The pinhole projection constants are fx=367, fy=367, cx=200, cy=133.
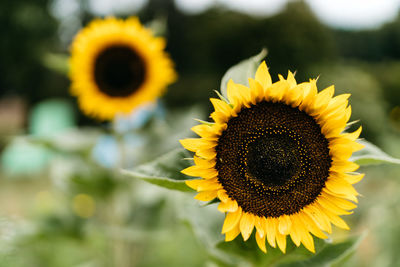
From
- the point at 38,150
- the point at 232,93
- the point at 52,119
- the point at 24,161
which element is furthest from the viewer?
the point at 52,119

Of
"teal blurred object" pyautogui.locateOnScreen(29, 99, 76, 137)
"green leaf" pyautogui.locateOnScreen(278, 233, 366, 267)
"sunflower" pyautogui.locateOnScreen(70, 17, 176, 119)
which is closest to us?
"green leaf" pyautogui.locateOnScreen(278, 233, 366, 267)

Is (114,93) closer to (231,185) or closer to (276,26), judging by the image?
(231,185)

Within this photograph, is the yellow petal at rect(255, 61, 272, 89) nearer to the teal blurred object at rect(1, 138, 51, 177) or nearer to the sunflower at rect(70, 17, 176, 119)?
the sunflower at rect(70, 17, 176, 119)

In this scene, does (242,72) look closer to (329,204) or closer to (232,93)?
(232,93)

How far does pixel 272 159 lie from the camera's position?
1.88 ft

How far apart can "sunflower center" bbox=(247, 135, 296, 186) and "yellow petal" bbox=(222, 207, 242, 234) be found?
0.22ft

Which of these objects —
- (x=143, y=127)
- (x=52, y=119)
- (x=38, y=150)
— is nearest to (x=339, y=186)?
(x=143, y=127)

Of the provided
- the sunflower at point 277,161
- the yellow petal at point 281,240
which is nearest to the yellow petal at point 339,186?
the sunflower at point 277,161

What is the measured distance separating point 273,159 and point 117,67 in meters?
1.15

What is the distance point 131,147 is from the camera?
1.75 meters

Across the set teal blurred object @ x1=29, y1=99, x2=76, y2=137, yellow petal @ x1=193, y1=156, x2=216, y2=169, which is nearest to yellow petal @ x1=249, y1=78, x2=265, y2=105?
yellow petal @ x1=193, y1=156, x2=216, y2=169

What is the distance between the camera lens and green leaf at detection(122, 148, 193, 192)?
548 mm

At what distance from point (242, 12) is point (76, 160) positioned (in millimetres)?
4243

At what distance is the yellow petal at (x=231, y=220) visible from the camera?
532 mm
